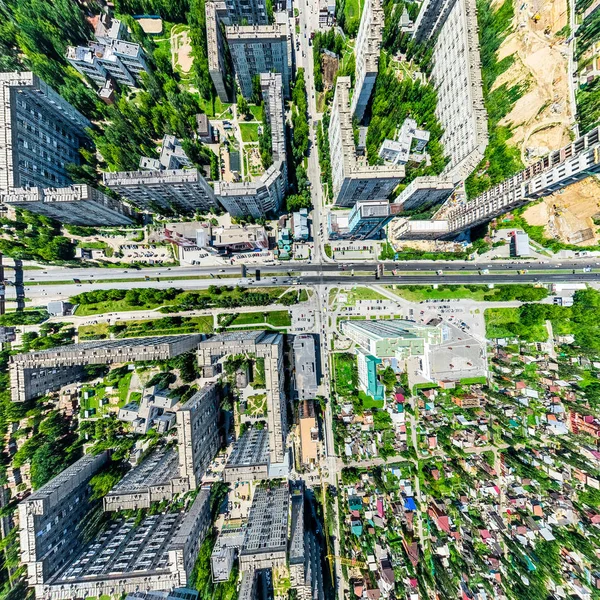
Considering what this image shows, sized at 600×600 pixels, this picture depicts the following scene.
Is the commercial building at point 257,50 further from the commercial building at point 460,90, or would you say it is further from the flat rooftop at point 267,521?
the flat rooftop at point 267,521

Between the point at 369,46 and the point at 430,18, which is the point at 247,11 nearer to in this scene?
the point at 369,46

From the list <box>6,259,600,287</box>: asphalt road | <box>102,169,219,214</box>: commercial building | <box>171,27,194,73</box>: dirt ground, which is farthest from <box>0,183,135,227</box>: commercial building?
<box>171,27,194,73</box>: dirt ground

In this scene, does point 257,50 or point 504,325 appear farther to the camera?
point 504,325

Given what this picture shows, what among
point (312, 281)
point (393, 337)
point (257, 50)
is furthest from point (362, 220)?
point (257, 50)

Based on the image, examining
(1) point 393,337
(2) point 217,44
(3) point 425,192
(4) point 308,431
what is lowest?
(4) point 308,431

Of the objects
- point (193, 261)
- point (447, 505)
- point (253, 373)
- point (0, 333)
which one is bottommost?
point (447, 505)

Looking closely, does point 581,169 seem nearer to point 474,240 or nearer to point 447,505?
point 474,240

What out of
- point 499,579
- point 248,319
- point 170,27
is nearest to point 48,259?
point 248,319

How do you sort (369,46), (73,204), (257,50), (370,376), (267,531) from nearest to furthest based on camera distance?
1. (73,204)
2. (267,531)
3. (369,46)
4. (257,50)
5. (370,376)
